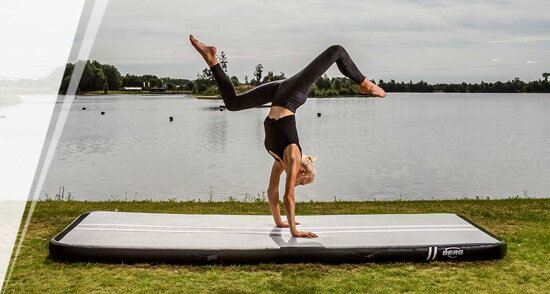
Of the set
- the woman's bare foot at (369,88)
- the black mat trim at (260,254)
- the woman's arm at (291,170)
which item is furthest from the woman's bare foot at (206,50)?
the black mat trim at (260,254)

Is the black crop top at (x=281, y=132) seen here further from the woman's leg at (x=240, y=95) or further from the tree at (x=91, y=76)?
the tree at (x=91, y=76)

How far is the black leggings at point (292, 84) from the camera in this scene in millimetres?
5836

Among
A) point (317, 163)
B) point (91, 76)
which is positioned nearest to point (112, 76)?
point (91, 76)

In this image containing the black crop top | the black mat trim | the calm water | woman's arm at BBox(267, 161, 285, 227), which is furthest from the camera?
the calm water

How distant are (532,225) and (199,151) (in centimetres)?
1506

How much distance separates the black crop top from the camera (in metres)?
5.93

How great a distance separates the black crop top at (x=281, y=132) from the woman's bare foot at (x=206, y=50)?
2.66 ft

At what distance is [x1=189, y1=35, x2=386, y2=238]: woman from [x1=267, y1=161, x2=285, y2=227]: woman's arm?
8.9 inches

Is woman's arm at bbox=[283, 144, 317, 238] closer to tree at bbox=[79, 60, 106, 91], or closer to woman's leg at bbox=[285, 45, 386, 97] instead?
woman's leg at bbox=[285, 45, 386, 97]

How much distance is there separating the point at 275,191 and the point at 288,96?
112 cm

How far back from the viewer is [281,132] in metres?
5.94

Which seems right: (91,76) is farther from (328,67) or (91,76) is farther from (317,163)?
(328,67)

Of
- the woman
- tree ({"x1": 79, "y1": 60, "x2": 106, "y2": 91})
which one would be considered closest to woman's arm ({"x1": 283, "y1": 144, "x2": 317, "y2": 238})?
the woman

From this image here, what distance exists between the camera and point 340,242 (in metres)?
6.00
